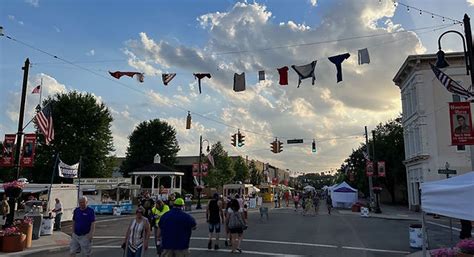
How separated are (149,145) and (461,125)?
5288 cm

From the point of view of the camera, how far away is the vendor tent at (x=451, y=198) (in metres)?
7.40

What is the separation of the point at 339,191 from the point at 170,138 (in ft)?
99.2

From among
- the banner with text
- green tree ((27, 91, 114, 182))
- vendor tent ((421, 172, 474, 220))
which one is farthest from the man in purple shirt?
green tree ((27, 91, 114, 182))

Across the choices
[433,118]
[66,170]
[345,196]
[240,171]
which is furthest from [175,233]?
[240,171]

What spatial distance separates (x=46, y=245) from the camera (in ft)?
49.1

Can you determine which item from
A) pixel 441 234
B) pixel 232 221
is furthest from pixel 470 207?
pixel 441 234

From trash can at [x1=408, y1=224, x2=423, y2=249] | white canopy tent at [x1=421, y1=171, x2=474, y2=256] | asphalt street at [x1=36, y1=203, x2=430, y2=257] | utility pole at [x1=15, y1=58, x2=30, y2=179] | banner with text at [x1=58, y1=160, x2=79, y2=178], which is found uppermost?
utility pole at [x1=15, y1=58, x2=30, y2=179]

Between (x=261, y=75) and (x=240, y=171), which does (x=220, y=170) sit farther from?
(x=261, y=75)

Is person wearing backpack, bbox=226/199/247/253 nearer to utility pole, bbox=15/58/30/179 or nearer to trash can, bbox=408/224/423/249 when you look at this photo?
trash can, bbox=408/224/423/249

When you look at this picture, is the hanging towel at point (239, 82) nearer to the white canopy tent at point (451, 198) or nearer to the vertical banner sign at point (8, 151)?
the vertical banner sign at point (8, 151)

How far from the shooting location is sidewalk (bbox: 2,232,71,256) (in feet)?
43.5

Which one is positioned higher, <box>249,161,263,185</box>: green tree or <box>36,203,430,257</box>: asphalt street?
<box>249,161,263,185</box>: green tree

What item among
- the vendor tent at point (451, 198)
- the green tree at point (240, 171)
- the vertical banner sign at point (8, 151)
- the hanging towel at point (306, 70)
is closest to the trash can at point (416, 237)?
the vendor tent at point (451, 198)

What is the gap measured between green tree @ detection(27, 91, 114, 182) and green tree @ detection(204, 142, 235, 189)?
1978 centimetres
